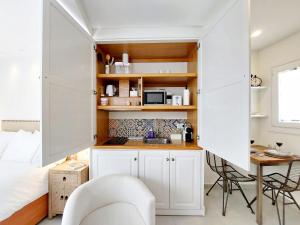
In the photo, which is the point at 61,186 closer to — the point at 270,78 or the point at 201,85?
the point at 201,85

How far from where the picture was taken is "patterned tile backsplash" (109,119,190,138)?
2.64m

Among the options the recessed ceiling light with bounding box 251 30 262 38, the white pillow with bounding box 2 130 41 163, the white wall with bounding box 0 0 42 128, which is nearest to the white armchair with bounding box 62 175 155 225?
the white pillow with bounding box 2 130 41 163

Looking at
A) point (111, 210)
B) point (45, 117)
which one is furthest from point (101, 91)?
point (111, 210)

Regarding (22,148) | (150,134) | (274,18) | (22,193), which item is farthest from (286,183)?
(22,148)

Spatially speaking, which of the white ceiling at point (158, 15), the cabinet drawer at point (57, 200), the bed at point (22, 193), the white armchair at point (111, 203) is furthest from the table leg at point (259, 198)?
the bed at point (22, 193)

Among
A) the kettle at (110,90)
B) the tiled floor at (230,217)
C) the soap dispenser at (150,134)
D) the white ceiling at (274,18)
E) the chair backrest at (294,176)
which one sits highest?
the white ceiling at (274,18)

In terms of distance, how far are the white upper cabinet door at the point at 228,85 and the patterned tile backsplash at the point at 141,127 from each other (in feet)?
2.56

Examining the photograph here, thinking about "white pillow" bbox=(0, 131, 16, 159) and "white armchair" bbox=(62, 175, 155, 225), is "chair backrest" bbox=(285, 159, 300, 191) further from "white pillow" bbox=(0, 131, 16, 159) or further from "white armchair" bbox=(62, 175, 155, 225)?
"white pillow" bbox=(0, 131, 16, 159)

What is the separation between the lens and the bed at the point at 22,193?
1.55 m

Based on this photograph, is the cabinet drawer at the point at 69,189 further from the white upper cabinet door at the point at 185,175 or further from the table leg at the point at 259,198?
the table leg at the point at 259,198

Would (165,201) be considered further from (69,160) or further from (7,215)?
(7,215)

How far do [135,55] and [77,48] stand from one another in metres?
1.05

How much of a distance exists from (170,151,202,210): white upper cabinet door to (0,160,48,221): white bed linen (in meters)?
1.51

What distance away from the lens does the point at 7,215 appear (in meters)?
1.52
